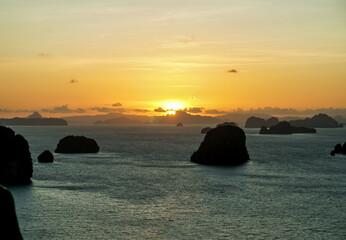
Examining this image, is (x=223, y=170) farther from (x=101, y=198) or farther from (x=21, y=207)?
(x=21, y=207)

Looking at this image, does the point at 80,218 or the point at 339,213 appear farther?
the point at 339,213

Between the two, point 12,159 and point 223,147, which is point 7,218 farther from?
point 223,147

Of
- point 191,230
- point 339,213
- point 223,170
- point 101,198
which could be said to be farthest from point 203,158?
point 191,230

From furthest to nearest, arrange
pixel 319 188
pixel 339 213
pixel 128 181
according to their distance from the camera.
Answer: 1. pixel 128 181
2. pixel 319 188
3. pixel 339 213

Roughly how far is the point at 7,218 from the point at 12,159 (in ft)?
216

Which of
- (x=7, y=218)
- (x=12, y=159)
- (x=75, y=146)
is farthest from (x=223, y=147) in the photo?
(x=7, y=218)

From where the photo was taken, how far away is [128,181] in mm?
86812

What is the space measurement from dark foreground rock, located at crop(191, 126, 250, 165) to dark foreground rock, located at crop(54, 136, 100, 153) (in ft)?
177

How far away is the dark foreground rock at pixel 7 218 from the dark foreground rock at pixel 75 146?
147 m

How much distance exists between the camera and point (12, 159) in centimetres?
7694

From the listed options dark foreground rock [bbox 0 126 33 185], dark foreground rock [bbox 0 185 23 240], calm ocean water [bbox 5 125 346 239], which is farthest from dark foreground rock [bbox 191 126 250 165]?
dark foreground rock [bbox 0 185 23 240]

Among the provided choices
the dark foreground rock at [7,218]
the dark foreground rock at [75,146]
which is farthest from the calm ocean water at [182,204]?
the dark foreground rock at [75,146]

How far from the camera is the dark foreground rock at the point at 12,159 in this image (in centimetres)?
7625

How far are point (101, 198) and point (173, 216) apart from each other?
55.8ft
